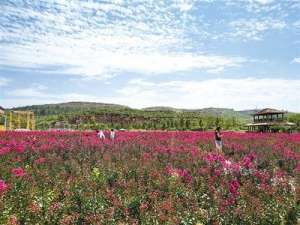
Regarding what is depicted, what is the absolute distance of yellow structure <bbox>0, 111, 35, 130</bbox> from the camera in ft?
146

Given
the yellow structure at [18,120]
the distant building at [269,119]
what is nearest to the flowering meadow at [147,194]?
the yellow structure at [18,120]

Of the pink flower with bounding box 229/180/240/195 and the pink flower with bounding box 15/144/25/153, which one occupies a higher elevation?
the pink flower with bounding box 15/144/25/153

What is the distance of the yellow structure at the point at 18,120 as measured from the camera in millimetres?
44513

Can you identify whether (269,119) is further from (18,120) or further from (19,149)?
(19,149)

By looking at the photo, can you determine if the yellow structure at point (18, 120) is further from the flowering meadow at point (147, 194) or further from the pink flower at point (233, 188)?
the pink flower at point (233, 188)

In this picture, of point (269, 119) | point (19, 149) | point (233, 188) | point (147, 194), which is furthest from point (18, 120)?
point (233, 188)

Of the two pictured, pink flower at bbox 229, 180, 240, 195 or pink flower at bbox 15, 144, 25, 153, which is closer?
pink flower at bbox 229, 180, 240, 195

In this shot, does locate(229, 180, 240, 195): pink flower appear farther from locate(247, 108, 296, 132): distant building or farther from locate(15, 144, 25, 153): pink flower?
locate(247, 108, 296, 132): distant building

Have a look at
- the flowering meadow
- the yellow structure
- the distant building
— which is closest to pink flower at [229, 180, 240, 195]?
the flowering meadow

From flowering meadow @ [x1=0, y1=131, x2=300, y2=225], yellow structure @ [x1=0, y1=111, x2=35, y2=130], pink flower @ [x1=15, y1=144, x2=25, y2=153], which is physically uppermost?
yellow structure @ [x1=0, y1=111, x2=35, y2=130]

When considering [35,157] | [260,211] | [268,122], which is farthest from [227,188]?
[268,122]

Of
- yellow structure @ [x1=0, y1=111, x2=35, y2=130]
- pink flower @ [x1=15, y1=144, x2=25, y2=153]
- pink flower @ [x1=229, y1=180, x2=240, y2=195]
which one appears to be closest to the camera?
pink flower @ [x1=229, y1=180, x2=240, y2=195]

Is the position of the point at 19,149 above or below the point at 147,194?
above

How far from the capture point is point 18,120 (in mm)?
47062
